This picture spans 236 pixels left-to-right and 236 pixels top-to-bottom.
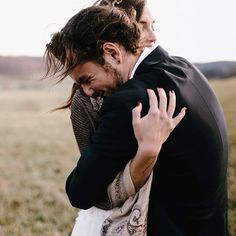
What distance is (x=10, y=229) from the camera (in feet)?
20.0

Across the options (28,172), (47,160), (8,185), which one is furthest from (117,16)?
(47,160)

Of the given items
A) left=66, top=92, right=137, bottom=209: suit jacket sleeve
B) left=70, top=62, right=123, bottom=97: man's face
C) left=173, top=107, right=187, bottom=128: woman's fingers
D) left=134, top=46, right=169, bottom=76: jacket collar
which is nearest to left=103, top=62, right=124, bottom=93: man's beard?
left=70, top=62, right=123, bottom=97: man's face

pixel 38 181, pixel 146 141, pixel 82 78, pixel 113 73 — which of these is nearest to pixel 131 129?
pixel 146 141

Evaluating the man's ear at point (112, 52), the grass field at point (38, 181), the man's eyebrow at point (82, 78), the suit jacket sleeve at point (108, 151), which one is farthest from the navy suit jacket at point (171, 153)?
the grass field at point (38, 181)

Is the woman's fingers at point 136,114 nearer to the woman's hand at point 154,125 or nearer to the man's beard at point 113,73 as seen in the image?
the woman's hand at point 154,125

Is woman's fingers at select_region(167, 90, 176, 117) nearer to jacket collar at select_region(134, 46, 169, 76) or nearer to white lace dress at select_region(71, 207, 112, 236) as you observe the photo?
jacket collar at select_region(134, 46, 169, 76)

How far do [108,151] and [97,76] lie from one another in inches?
16.1

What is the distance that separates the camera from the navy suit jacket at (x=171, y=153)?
1.89 m

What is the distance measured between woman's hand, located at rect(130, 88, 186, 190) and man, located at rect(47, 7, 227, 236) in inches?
1.7

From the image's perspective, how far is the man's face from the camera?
6.95ft

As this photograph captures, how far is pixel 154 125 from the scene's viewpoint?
1.85 m

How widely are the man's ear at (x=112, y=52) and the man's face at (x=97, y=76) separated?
4cm

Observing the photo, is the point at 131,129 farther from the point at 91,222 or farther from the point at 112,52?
the point at 91,222

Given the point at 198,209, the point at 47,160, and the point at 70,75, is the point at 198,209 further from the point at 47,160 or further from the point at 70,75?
the point at 47,160
